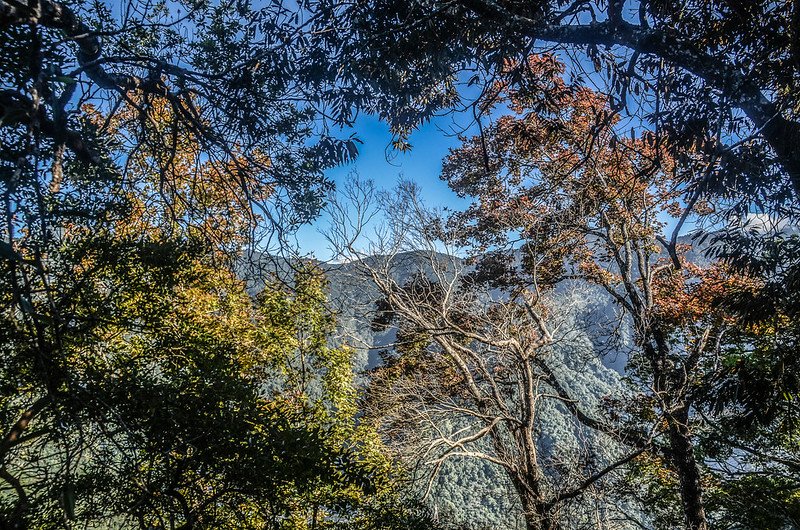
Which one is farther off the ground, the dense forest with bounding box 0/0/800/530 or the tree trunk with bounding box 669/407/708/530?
the dense forest with bounding box 0/0/800/530

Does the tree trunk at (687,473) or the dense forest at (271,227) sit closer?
the dense forest at (271,227)

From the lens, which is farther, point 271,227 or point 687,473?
point 687,473

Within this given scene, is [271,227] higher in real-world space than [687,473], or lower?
higher

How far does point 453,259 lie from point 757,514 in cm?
713

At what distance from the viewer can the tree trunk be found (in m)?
6.93

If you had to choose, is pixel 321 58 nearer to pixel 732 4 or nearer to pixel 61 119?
pixel 61 119

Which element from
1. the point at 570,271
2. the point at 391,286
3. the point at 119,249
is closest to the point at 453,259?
the point at 391,286

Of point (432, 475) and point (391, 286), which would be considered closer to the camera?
point (432, 475)

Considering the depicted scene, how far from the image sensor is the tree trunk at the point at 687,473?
6930 millimetres

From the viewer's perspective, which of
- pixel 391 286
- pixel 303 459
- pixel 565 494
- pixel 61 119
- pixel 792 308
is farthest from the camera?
pixel 391 286

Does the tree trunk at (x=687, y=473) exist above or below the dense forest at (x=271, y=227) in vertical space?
below

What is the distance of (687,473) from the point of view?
7160mm

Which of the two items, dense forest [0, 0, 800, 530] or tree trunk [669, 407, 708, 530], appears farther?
tree trunk [669, 407, 708, 530]

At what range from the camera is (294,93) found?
152 inches
